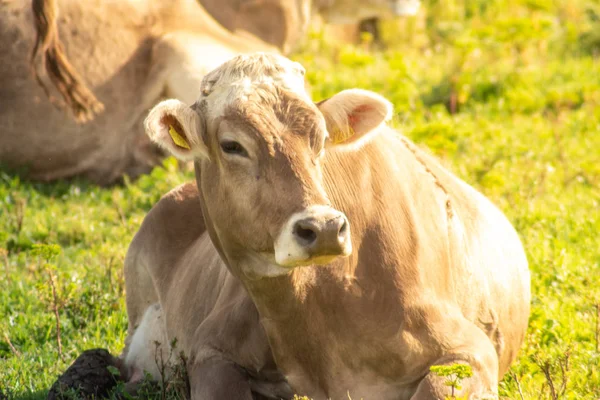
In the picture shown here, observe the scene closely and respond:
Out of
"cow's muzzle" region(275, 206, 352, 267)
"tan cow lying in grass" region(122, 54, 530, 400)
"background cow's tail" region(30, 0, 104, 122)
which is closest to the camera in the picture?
"cow's muzzle" region(275, 206, 352, 267)

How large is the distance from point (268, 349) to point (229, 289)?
443 millimetres

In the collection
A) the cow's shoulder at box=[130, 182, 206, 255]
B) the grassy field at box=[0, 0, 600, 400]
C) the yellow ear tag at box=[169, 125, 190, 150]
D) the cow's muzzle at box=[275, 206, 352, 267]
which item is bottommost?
the grassy field at box=[0, 0, 600, 400]

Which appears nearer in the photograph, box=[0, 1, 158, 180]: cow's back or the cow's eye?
the cow's eye

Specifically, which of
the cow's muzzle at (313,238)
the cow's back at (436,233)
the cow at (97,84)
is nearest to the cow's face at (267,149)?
the cow's muzzle at (313,238)

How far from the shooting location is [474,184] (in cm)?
849

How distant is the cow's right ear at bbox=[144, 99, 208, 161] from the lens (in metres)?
4.85

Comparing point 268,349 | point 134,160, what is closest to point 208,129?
point 268,349

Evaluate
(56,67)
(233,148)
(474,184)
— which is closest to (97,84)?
(56,67)

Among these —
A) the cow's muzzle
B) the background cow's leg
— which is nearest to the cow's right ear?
the cow's muzzle

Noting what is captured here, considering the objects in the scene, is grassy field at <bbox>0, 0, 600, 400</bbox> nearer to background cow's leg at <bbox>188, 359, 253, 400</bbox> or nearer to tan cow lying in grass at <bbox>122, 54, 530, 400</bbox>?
tan cow lying in grass at <bbox>122, 54, 530, 400</bbox>

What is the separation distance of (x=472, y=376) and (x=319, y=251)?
37.0 inches

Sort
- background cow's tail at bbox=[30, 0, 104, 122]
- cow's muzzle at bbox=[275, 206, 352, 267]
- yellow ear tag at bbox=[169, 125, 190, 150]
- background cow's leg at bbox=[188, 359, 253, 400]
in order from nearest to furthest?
cow's muzzle at bbox=[275, 206, 352, 267] → yellow ear tag at bbox=[169, 125, 190, 150] → background cow's leg at bbox=[188, 359, 253, 400] → background cow's tail at bbox=[30, 0, 104, 122]

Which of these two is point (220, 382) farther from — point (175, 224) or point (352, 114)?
point (175, 224)

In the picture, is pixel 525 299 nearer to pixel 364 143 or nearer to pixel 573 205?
pixel 364 143
